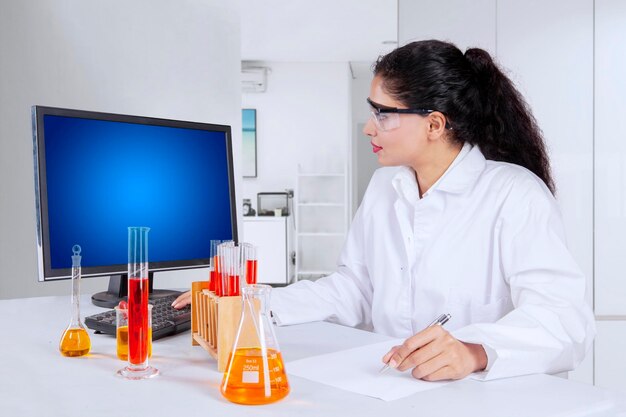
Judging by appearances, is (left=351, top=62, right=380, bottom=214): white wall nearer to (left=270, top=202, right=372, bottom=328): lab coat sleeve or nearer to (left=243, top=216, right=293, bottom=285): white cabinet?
(left=243, top=216, right=293, bottom=285): white cabinet

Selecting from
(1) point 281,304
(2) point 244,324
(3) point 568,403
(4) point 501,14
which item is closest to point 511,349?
(3) point 568,403

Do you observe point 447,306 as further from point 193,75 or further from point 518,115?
point 193,75

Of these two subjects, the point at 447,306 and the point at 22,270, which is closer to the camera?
the point at 447,306

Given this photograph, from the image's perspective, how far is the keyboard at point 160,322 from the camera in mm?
1357

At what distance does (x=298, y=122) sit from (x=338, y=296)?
6.52 m

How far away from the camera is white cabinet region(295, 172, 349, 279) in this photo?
26.5 ft

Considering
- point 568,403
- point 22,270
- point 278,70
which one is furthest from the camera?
point 278,70

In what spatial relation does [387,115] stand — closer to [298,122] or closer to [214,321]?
[214,321]

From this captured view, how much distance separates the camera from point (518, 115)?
1.76m

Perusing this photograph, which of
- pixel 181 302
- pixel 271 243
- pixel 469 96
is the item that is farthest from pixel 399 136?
pixel 271 243

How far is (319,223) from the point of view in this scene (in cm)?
819

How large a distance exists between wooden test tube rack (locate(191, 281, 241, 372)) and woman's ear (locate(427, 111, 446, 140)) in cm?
79

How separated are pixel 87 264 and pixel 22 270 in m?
1.26

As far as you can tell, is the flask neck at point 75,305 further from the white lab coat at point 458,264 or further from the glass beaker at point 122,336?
the white lab coat at point 458,264
